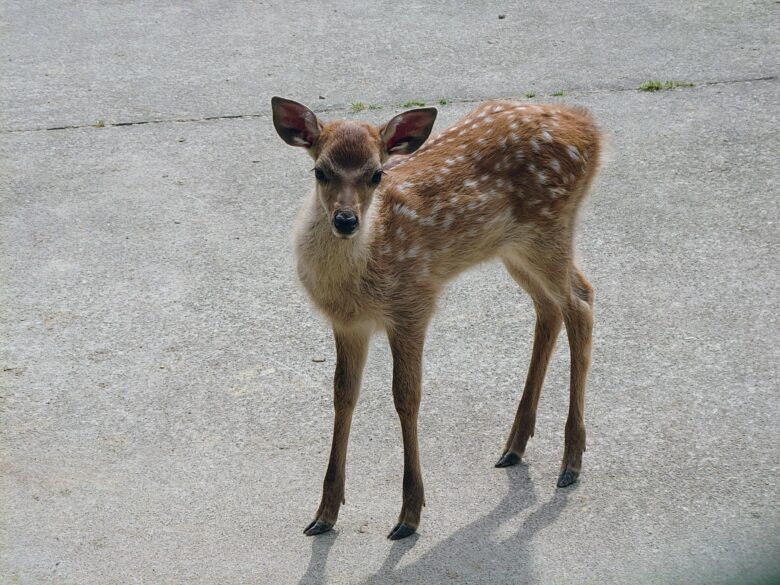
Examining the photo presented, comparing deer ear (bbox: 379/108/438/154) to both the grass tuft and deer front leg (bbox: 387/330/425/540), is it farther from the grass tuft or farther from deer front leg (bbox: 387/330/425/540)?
the grass tuft

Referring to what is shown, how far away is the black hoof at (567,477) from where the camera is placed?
14.9 feet

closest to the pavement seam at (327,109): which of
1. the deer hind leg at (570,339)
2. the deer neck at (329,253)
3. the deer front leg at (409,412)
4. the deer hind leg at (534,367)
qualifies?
the deer hind leg at (534,367)

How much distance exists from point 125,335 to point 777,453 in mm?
3204

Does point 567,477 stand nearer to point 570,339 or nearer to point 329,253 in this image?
point 570,339

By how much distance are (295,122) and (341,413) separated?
1204 millimetres

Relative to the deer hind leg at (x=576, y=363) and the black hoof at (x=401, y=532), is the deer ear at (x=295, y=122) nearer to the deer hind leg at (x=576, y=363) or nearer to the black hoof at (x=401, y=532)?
the deer hind leg at (x=576, y=363)

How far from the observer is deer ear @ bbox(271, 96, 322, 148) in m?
4.27

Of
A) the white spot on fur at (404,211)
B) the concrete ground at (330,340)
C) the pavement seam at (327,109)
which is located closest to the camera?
the concrete ground at (330,340)

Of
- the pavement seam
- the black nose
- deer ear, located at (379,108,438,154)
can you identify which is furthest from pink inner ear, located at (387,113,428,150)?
the pavement seam

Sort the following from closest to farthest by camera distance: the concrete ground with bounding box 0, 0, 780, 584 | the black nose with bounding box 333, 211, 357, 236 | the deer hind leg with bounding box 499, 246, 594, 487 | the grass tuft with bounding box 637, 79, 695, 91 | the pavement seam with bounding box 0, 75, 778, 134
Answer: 1. the black nose with bounding box 333, 211, 357, 236
2. the concrete ground with bounding box 0, 0, 780, 584
3. the deer hind leg with bounding box 499, 246, 594, 487
4. the pavement seam with bounding box 0, 75, 778, 134
5. the grass tuft with bounding box 637, 79, 695, 91

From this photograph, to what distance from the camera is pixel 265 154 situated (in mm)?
7246

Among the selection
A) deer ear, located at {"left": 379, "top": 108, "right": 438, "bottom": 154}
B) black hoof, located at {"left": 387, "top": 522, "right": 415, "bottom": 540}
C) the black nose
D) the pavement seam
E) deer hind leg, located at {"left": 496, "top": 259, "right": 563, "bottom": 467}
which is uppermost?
deer ear, located at {"left": 379, "top": 108, "right": 438, "bottom": 154}

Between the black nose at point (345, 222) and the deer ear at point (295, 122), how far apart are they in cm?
47

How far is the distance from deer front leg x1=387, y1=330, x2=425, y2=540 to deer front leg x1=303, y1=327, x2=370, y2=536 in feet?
0.55
